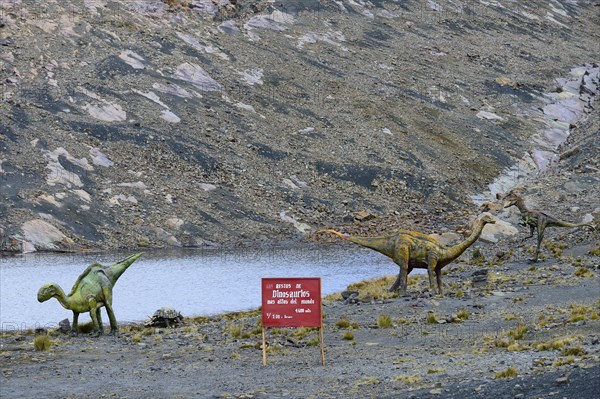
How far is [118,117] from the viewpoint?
74.9 metres

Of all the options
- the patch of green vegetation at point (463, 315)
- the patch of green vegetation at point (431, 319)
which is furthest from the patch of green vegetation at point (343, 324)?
the patch of green vegetation at point (463, 315)

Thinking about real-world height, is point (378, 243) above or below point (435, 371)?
above

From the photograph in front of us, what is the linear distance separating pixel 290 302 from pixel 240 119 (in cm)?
5835

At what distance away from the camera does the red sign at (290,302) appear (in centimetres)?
2270

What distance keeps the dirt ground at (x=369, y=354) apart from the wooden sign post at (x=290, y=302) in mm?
885

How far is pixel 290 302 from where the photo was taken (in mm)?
22781

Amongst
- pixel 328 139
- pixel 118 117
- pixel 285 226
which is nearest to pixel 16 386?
pixel 285 226

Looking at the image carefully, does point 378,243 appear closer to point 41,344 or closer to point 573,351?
point 41,344

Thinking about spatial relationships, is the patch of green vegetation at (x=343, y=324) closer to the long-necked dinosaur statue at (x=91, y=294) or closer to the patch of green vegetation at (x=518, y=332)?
the patch of green vegetation at (x=518, y=332)

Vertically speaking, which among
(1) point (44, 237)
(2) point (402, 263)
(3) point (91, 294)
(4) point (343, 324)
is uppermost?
(1) point (44, 237)

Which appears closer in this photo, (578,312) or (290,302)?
(290,302)

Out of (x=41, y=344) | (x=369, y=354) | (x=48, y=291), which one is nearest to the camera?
(x=369, y=354)

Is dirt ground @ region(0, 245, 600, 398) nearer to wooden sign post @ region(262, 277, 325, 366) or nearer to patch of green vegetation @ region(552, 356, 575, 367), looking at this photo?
patch of green vegetation @ region(552, 356, 575, 367)

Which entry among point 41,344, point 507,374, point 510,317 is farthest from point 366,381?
point 41,344
